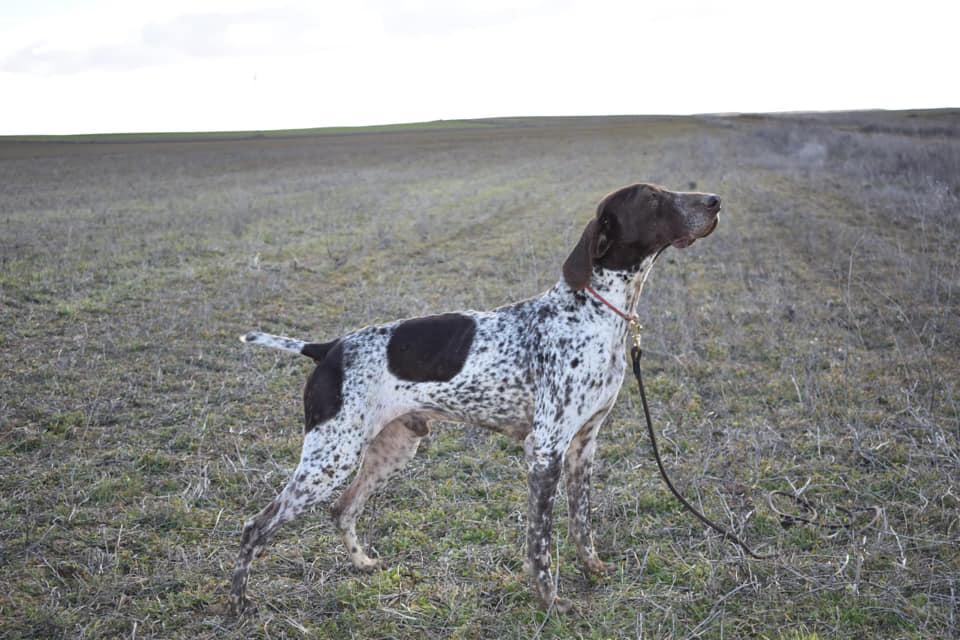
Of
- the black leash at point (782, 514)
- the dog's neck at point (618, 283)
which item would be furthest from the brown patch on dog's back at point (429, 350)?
the black leash at point (782, 514)

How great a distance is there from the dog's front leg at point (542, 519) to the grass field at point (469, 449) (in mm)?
114

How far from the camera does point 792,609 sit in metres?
3.37

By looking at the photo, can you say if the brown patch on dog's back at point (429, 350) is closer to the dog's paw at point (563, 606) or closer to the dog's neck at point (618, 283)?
the dog's neck at point (618, 283)

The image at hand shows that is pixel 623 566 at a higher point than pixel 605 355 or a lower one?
lower

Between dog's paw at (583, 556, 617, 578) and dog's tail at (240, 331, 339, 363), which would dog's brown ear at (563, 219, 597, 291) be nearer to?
Result: dog's tail at (240, 331, 339, 363)

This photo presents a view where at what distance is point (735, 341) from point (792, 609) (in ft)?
13.1

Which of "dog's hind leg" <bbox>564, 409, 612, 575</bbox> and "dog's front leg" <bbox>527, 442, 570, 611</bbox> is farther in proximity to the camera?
"dog's hind leg" <bbox>564, 409, 612, 575</bbox>

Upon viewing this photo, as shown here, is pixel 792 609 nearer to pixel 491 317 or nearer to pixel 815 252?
pixel 491 317

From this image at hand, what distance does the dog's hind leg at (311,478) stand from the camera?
3.45 meters

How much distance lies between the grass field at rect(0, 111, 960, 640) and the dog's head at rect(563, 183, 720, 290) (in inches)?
65.1

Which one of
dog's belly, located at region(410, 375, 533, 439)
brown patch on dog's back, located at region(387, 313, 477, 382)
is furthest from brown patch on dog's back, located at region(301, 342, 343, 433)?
dog's belly, located at region(410, 375, 533, 439)

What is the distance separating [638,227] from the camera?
3420 mm

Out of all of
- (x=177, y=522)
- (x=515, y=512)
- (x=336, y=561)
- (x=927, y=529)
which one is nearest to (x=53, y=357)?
(x=177, y=522)

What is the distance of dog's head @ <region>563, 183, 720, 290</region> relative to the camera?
11.1 feet
